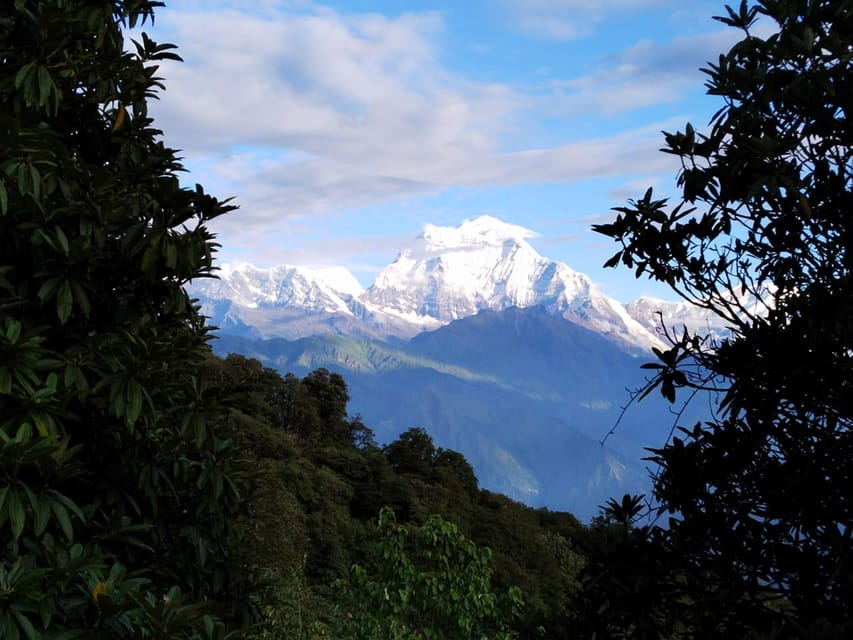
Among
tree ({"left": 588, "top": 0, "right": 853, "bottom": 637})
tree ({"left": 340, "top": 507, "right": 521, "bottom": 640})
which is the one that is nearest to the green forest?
tree ({"left": 588, "top": 0, "right": 853, "bottom": 637})

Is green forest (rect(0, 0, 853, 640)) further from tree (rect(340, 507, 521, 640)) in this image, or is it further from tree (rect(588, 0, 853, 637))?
tree (rect(340, 507, 521, 640))

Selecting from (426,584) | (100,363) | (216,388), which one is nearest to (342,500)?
(426,584)

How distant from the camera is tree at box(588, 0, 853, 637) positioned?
454cm

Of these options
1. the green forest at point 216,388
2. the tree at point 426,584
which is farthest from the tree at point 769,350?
the tree at point 426,584

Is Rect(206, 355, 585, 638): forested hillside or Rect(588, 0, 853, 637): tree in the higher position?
Rect(588, 0, 853, 637): tree

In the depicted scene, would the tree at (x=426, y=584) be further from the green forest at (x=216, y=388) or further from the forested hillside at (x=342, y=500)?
the green forest at (x=216, y=388)

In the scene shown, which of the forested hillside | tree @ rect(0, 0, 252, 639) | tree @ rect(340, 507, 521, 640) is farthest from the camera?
the forested hillside

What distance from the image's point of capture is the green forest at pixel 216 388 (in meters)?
4.47

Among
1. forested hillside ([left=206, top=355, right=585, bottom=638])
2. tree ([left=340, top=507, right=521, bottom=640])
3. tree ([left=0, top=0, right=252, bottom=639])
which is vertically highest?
tree ([left=0, top=0, right=252, bottom=639])

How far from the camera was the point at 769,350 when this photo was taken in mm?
4828

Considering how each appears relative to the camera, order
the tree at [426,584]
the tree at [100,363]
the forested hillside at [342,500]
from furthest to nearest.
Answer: the forested hillside at [342,500]
the tree at [426,584]
the tree at [100,363]

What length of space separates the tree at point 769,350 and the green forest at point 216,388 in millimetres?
17

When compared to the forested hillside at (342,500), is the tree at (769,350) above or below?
above

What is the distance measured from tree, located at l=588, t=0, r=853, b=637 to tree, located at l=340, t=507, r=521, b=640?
253 inches
